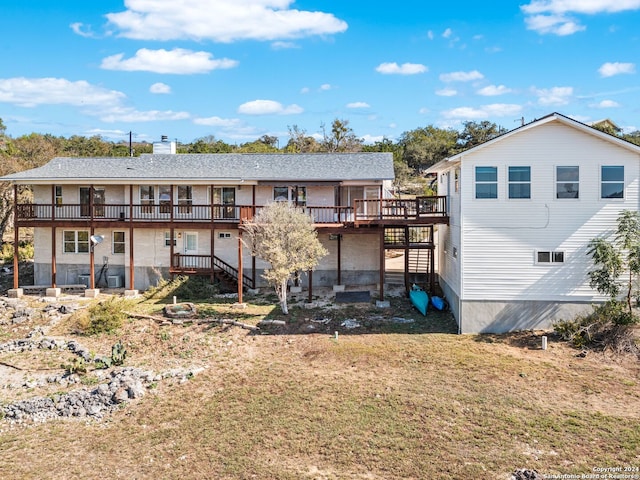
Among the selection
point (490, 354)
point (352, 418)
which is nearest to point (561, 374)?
point (490, 354)

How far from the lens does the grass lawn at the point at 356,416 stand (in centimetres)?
988

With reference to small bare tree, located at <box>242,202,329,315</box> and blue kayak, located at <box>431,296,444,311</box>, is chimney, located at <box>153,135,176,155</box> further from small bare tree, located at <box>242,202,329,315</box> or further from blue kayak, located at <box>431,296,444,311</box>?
blue kayak, located at <box>431,296,444,311</box>

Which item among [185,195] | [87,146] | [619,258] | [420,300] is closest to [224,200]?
[185,195]

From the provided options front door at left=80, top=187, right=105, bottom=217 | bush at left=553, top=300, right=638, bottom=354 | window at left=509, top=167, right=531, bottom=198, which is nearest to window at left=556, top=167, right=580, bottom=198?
window at left=509, top=167, right=531, bottom=198

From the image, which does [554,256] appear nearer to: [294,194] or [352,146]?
[294,194]

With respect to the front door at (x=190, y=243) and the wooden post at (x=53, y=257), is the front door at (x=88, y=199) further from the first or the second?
the front door at (x=190, y=243)

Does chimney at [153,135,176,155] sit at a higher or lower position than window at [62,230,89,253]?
higher

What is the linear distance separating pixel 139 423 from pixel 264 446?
137 inches

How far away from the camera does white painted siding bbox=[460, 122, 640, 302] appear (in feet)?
56.0

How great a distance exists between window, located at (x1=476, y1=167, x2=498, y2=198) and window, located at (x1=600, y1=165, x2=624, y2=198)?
12.0ft

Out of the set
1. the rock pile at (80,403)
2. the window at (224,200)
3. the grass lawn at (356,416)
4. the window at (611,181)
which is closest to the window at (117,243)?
the window at (224,200)

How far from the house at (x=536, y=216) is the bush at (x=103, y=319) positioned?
43.6ft

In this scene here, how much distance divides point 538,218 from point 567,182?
5.37 ft

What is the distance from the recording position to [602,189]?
1706 cm
